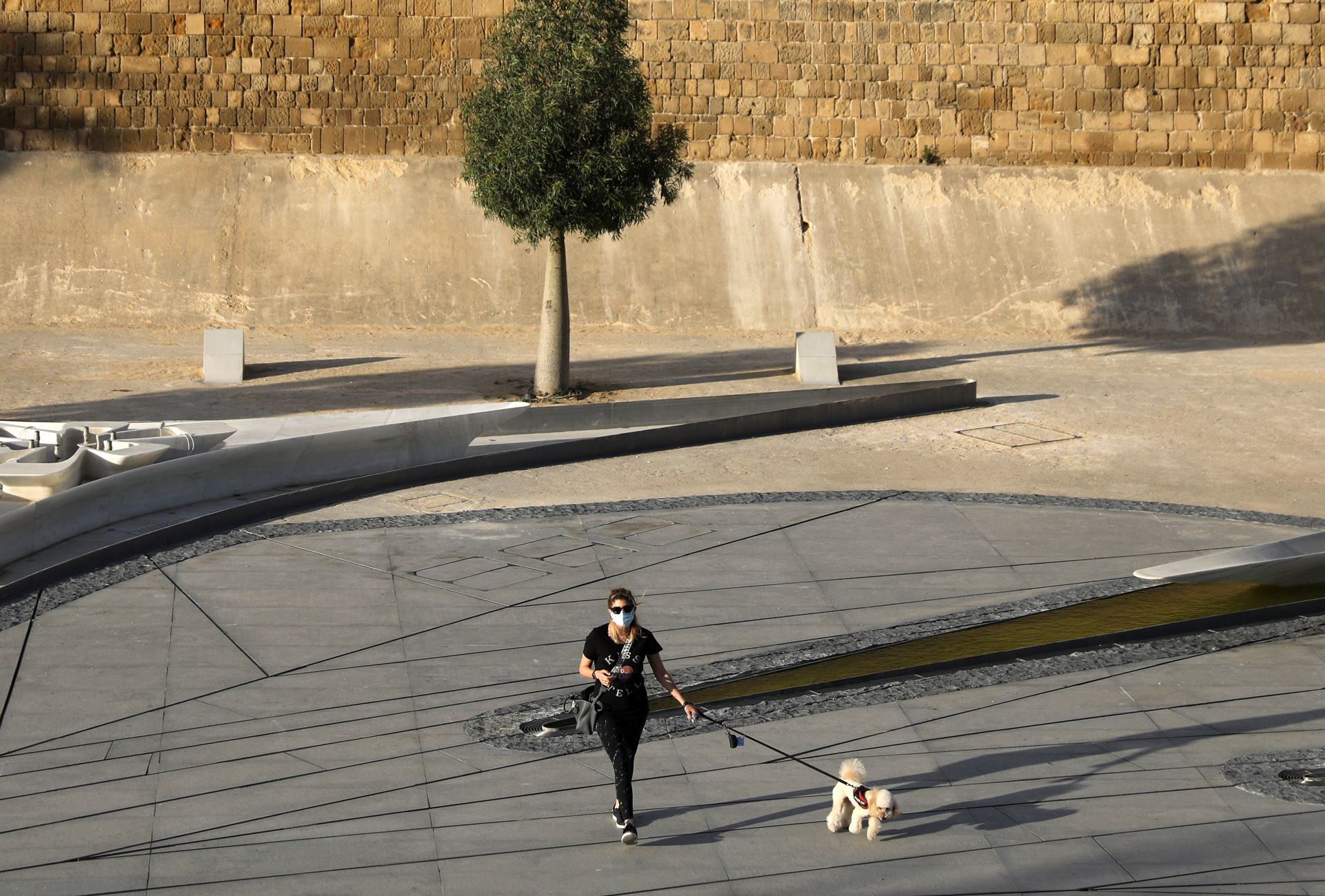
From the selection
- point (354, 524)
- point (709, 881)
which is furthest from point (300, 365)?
point (709, 881)

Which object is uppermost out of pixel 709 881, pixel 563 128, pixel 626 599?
pixel 563 128

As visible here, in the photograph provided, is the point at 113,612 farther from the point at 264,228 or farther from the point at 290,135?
the point at 290,135

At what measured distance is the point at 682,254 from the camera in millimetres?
20219

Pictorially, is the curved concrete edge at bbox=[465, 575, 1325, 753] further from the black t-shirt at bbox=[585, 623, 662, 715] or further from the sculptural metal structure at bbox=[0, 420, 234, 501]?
the sculptural metal structure at bbox=[0, 420, 234, 501]

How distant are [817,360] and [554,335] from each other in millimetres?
3092

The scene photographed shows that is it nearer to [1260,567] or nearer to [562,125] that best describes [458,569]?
[1260,567]

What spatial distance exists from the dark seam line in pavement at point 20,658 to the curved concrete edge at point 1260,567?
572cm

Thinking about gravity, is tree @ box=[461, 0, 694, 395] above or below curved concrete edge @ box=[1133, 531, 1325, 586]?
above

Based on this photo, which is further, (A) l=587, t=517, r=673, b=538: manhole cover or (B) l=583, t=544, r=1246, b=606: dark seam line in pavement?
(A) l=587, t=517, r=673, b=538: manhole cover

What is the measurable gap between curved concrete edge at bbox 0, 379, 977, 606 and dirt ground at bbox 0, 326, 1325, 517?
17cm

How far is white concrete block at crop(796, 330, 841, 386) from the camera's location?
1528 centimetres

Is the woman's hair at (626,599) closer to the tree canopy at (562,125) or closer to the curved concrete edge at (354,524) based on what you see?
the curved concrete edge at (354,524)

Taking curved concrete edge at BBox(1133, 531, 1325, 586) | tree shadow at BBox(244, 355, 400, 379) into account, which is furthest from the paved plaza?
tree shadow at BBox(244, 355, 400, 379)

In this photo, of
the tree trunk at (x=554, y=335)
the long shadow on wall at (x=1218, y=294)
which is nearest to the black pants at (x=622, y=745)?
the tree trunk at (x=554, y=335)
